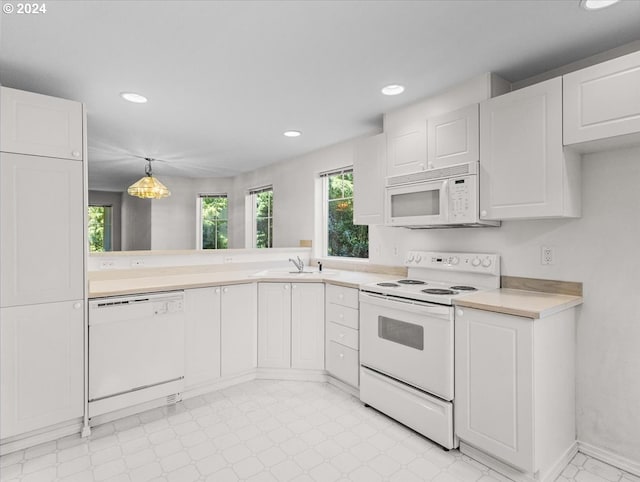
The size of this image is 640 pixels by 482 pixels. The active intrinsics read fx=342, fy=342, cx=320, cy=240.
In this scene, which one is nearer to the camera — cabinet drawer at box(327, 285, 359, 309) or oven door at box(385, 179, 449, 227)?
oven door at box(385, 179, 449, 227)

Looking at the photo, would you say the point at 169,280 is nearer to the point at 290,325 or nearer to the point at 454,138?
the point at 290,325

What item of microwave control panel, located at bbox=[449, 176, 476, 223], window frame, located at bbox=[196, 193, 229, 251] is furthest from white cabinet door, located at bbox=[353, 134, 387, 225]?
window frame, located at bbox=[196, 193, 229, 251]

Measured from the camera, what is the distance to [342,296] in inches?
114

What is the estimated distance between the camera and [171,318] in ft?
8.62

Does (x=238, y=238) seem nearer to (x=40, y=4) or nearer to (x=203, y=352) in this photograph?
(x=203, y=352)

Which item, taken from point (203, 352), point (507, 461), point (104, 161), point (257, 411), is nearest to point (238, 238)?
point (104, 161)

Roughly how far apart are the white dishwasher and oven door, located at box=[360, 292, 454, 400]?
146 cm

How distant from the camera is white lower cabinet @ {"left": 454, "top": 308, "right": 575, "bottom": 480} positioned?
175 centimetres

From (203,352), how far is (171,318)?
0.41m

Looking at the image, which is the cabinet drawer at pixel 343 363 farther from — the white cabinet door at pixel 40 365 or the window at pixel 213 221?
the window at pixel 213 221

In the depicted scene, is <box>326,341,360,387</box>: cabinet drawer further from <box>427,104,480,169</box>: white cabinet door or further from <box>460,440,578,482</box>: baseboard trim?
<box>427,104,480,169</box>: white cabinet door

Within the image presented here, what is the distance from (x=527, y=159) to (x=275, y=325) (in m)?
2.34

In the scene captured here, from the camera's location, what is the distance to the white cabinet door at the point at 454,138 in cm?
230

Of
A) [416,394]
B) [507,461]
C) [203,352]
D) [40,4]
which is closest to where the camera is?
[40,4]
